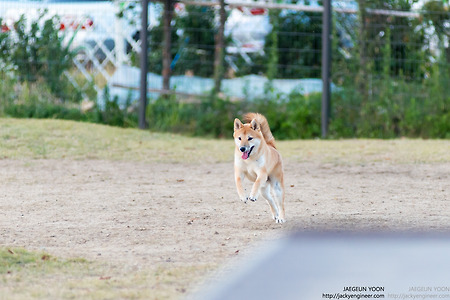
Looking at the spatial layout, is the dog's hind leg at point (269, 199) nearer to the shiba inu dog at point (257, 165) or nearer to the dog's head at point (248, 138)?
the shiba inu dog at point (257, 165)

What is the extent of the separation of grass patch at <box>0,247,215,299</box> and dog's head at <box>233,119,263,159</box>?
1.45 m

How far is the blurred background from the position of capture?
12.6 m

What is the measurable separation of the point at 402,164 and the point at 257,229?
14.2ft

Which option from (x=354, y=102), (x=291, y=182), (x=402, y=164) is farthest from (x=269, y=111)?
(x=291, y=182)

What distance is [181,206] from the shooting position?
7250 millimetres

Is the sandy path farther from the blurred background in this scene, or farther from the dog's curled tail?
the blurred background

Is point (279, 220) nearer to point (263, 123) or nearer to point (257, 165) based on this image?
point (257, 165)

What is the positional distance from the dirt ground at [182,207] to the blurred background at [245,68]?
2.81m

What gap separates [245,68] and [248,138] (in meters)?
7.73

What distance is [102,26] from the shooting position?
14727mm

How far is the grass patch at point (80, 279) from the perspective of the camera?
167 inches

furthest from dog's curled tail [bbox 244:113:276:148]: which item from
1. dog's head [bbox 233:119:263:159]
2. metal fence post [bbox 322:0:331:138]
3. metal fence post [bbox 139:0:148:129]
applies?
metal fence post [bbox 139:0:148:129]

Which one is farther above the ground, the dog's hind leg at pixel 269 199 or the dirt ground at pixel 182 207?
the dog's hind leg at pixel 269 199

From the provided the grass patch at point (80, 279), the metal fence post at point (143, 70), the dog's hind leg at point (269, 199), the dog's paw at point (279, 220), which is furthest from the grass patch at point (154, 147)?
the grass patch at point (80, 279)
